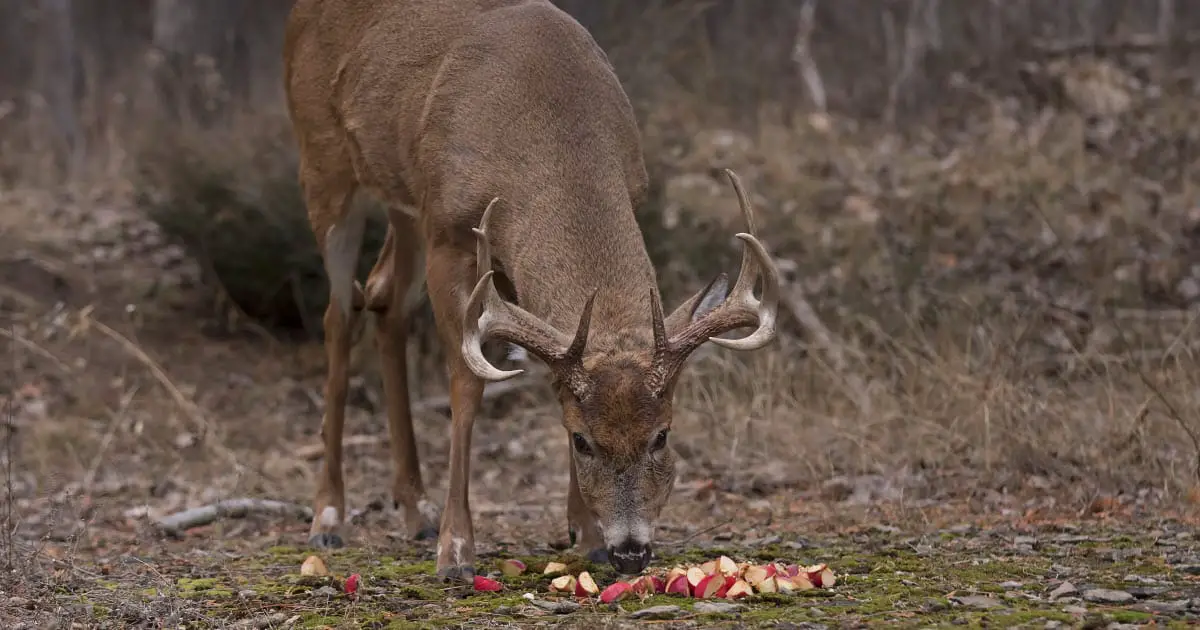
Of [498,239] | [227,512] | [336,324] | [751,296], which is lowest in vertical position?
[227,512]

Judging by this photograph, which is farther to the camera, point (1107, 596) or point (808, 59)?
point (808, 59)

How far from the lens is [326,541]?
7434mm

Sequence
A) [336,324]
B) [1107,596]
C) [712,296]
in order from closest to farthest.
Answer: [1107,596] → [712,296] → [336,324]

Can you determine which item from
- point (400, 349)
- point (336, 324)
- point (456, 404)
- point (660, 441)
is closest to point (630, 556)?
point (660, 441)

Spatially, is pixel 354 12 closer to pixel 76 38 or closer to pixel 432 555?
pixel 432 555

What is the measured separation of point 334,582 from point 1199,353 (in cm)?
488

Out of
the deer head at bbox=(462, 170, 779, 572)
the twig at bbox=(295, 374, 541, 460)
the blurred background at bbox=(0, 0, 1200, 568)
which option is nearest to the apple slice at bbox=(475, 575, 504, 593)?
the deer head at bbox=(462, 170, 779, 572)

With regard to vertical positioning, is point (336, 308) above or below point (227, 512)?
above

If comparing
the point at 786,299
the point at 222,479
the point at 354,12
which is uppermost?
the point at 354,12

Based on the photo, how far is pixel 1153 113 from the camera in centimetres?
1476

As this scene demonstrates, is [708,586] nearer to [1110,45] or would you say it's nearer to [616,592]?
[616,592]

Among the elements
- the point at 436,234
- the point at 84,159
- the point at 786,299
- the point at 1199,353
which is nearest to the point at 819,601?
the point at 436,234

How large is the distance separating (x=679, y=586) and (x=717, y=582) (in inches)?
5.8

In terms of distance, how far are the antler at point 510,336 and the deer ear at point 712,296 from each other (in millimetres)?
464
